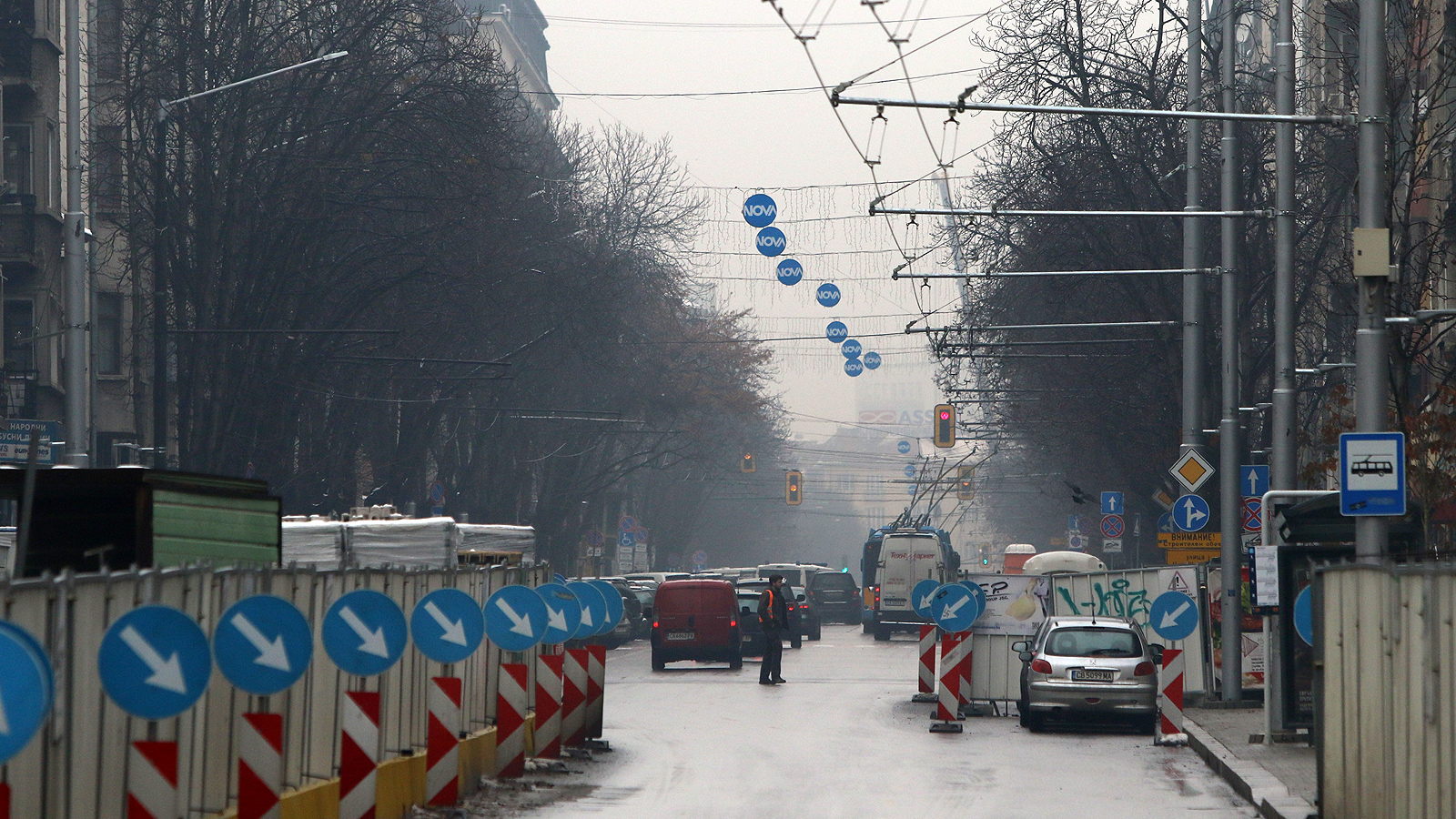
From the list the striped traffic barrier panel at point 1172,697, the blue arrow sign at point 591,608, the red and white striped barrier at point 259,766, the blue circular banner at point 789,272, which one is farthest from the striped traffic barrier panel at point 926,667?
the red and white striped barrier at point 259,766

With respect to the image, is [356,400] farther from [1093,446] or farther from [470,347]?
[1093,446]

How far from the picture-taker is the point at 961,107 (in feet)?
51.9

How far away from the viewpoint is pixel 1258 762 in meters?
17.0

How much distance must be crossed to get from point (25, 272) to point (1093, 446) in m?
26.3

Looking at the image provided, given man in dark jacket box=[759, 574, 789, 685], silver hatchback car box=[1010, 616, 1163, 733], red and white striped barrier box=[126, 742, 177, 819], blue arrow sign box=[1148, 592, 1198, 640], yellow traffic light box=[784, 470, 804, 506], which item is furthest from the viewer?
yellow traffic light box=[784, 470, 804, 506]

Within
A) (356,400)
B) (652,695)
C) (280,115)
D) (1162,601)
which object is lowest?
(652,695)

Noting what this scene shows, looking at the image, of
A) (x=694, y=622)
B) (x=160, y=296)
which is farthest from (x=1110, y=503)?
(x=160, y=296)

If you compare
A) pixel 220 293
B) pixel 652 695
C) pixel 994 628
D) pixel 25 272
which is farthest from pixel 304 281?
pixel 994 628

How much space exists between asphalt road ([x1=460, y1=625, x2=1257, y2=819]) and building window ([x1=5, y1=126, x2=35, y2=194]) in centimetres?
1652

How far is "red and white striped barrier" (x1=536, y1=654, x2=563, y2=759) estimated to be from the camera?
56.2ft

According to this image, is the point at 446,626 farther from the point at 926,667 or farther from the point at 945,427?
the point at 945,427

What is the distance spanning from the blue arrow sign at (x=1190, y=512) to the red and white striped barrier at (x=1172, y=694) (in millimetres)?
6853

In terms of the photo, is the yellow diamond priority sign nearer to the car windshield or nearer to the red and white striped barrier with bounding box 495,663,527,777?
the car windshield

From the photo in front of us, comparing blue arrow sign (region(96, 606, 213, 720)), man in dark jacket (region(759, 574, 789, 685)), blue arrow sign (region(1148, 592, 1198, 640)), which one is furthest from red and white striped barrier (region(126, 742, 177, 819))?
man in dark jacket (region(759, 574, 789, 685))
